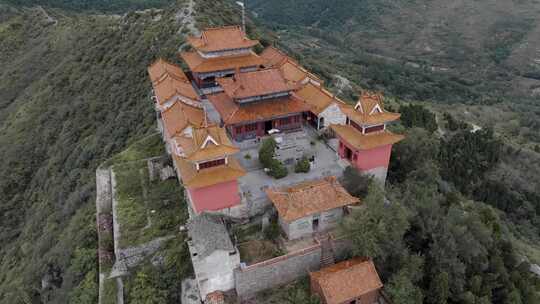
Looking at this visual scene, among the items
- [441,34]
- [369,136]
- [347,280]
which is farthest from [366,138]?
[441,34]

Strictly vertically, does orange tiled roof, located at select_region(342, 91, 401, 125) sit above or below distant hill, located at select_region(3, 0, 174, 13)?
above

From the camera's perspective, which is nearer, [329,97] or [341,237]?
[341,237]

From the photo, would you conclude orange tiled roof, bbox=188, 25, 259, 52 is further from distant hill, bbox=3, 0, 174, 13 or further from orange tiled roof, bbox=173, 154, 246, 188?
distant hill, bbox=3, 0, 174, 13

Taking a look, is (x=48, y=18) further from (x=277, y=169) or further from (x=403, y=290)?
(x=403, y=290)

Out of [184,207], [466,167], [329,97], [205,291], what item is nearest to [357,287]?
[205,291]

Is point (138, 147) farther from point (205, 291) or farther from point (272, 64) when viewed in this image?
point (205, 291)

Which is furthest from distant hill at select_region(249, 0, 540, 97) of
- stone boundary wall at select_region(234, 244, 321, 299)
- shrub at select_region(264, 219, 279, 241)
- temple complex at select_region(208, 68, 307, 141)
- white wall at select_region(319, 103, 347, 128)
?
stone boundary wall at select_region(234, 244, 321, 299)
